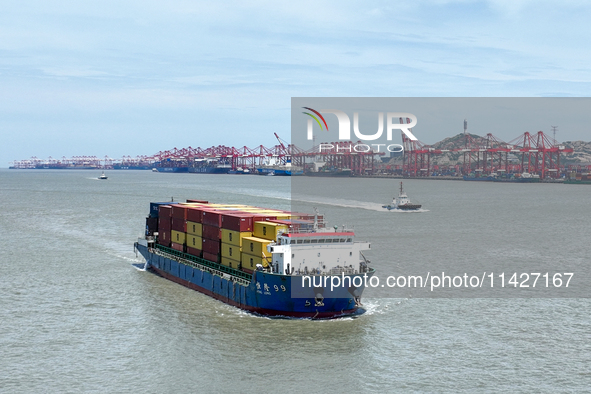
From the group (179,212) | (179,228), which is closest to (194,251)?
(179,228)

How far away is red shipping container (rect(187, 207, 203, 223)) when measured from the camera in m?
52.8

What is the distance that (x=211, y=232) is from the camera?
50.5 metres

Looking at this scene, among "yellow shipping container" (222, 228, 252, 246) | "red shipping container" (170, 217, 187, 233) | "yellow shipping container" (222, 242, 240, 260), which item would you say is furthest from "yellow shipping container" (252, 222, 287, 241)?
"red shipping container" (170, 217, 187, 233)

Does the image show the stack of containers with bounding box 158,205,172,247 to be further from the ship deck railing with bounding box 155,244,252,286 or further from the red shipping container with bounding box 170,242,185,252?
the red shipping container with bounding box 170,242,185,252

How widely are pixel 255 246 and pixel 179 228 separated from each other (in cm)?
1560

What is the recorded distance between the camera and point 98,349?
1388 inches

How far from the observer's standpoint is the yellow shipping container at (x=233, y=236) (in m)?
46.2

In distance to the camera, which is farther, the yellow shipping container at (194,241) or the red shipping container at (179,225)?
the red shipping container at (179,225)

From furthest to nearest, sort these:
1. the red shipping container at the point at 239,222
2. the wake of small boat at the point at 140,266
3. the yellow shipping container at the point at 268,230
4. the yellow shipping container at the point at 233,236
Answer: the wake of small boat at the point at 140,266
the yellow shipping container at the point at 233,236
the red shipping container at the point at 239,222
the yellow shipping container at the point at 268,230

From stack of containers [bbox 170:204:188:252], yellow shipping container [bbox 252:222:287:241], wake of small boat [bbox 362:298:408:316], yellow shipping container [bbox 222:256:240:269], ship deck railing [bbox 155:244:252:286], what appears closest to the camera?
wake of small boat [bbox 362:298:408:316]

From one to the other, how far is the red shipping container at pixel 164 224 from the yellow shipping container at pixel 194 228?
485 cm

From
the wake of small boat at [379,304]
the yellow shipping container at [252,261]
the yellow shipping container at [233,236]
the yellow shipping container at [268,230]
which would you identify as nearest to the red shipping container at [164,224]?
the yellow shipping container at [233,236]

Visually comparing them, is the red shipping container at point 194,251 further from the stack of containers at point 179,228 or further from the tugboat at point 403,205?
the tugboat at point 403,205

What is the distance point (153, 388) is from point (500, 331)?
21109 millimetres
